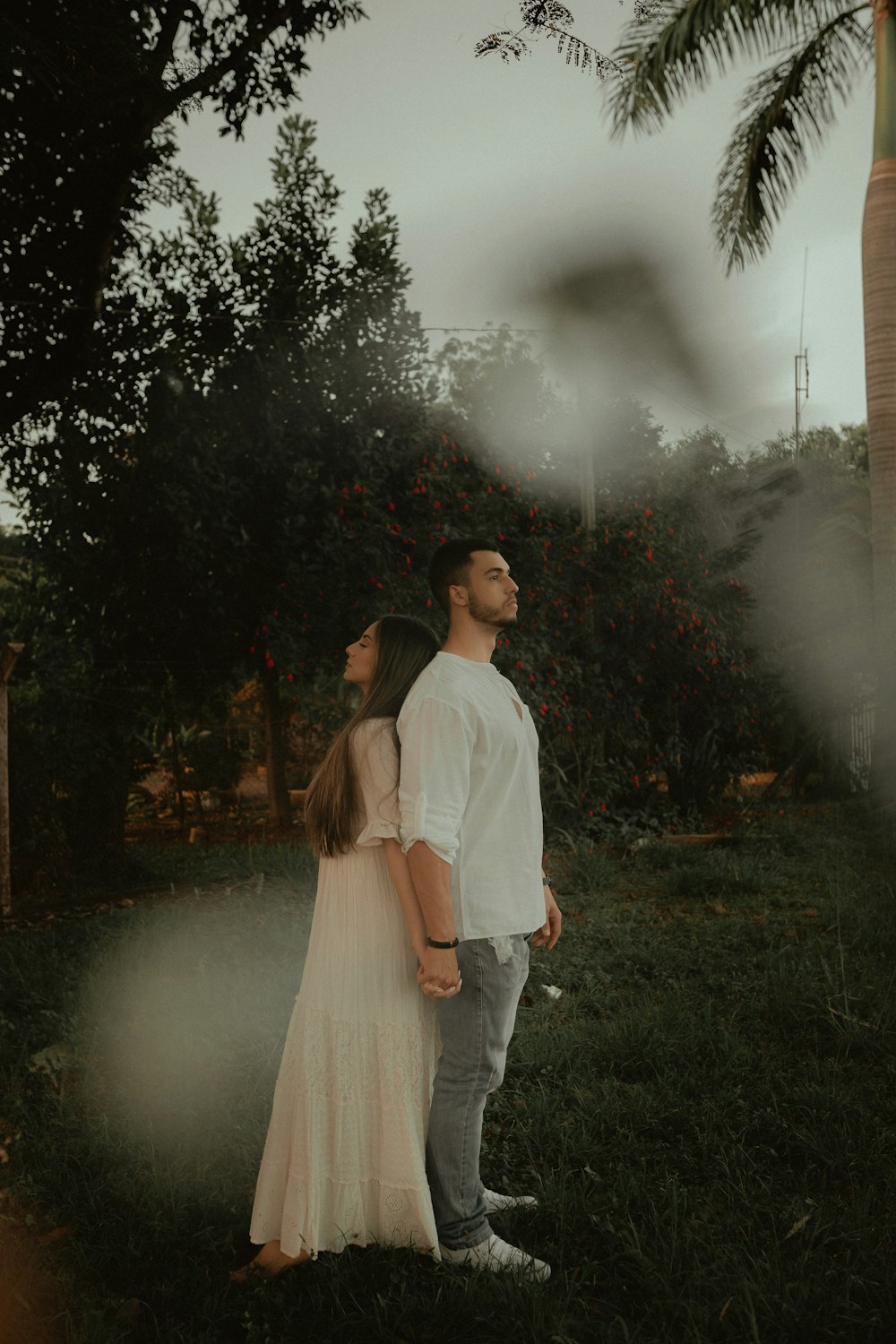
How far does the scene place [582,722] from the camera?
9.82 metres

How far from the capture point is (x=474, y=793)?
2.58 meters

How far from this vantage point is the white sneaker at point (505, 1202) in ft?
9.55

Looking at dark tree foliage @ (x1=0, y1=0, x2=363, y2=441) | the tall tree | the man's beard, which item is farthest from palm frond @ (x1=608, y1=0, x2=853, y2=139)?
the man's beard

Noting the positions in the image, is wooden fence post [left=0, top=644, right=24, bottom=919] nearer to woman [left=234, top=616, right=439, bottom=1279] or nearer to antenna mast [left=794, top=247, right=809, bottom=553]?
woman [left=234, top=616, right=439, bottom=1279]

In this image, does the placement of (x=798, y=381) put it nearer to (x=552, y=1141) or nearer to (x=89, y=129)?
(x=89, y=129)

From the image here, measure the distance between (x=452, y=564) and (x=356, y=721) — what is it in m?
0.51

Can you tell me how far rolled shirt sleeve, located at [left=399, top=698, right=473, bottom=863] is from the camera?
7.83 ft

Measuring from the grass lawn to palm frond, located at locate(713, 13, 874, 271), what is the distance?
7.45m


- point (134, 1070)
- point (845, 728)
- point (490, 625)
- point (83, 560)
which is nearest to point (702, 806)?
point (845, 728)

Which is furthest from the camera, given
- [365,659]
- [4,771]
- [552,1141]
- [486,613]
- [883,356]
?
[883,356]

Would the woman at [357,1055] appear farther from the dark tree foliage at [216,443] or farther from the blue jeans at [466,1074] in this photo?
the dark tree foliage at [216,443]

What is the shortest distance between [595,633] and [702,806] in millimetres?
2326

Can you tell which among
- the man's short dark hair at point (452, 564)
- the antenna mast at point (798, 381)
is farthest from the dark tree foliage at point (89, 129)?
the antenna mast at point (798, 381)

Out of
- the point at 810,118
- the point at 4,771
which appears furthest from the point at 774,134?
the point at 4,771
